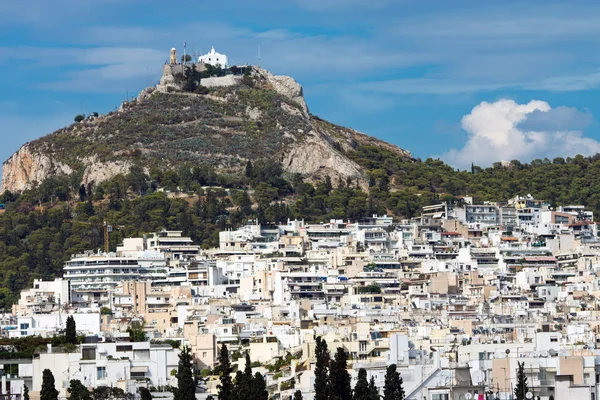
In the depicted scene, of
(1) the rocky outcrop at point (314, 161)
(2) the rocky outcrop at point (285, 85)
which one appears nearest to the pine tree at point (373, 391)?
(1) the rocky outcrop at point (314, 161)

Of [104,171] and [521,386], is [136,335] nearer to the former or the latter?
[521,386]

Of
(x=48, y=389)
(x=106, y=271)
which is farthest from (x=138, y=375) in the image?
(x=106, y=271)

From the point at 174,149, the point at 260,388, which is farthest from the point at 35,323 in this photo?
the point at 174,149

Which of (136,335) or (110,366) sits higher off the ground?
(136,335)

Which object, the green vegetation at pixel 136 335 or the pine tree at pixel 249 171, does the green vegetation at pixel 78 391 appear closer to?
the green vegetation at pixel 136 335

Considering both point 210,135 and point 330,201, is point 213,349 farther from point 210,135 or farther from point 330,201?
point 210,135

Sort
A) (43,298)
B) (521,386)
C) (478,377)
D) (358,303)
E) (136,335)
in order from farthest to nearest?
(43,298)
(358,303)
(136,335)
(478,377)
(521,386)
